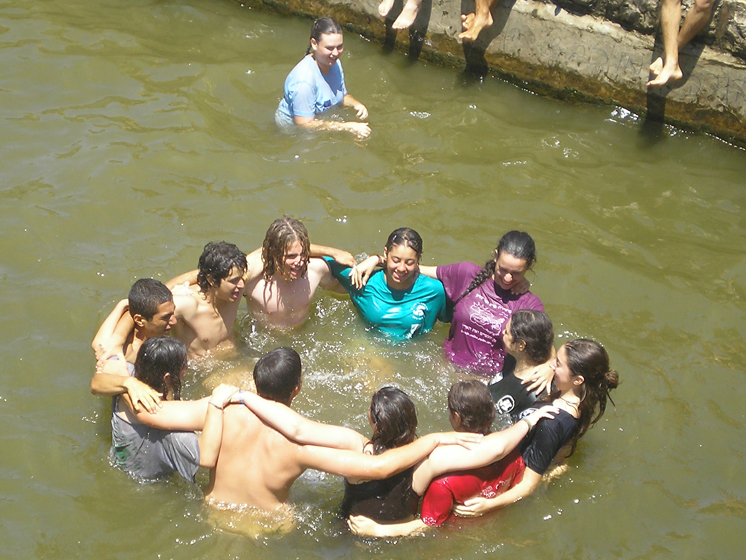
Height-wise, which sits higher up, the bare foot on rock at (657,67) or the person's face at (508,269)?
the bare foot on rock at (657,67)

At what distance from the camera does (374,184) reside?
7953mm

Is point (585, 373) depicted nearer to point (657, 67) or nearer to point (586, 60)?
point (657, 67)

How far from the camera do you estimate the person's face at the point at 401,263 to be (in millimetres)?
5742

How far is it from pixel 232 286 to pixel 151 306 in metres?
0.67

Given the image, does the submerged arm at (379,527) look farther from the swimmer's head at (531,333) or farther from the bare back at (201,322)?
the bare back at (201,322)

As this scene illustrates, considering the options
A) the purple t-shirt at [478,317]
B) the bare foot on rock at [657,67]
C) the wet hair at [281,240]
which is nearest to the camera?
the wet hair at [281,240]

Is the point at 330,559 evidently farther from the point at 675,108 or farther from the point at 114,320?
the point at 675,108

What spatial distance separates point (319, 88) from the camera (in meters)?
8.20

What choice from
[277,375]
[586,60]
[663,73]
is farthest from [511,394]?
[586,60]

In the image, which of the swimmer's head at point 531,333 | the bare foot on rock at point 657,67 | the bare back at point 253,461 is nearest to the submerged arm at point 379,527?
the bare back at point 253,461

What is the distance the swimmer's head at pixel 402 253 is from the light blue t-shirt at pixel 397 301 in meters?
0.23

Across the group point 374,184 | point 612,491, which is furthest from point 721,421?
point 374,184

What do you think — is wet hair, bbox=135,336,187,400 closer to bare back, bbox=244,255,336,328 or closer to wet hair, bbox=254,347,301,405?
wet hair, bbox=254,347,301,405

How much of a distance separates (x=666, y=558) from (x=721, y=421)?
4.80 ft
